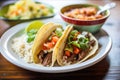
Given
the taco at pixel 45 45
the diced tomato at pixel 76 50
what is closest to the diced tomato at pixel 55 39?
the taco at pixel 45 45

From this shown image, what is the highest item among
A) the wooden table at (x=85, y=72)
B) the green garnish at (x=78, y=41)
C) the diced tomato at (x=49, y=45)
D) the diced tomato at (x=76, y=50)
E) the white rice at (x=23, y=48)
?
the green garnish at (x=78, y=41)

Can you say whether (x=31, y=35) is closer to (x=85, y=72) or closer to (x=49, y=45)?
(x=49, y=45)

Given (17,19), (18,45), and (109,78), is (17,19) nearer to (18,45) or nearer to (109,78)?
(18,45)

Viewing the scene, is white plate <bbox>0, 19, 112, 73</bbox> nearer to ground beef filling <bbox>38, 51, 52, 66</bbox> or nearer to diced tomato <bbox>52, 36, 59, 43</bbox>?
ground beef filling <bbox>38, 51, 52, 66</bbox>

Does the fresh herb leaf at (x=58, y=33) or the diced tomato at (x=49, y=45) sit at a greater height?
the fresh herb leaf at (x=58, y=33)

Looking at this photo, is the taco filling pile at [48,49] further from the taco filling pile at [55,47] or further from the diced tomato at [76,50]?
the diced tomato at [76,50]

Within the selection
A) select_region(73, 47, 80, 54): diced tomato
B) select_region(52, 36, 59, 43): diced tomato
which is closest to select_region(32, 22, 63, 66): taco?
select_region(52, 36, 59, 43): diced tomato
